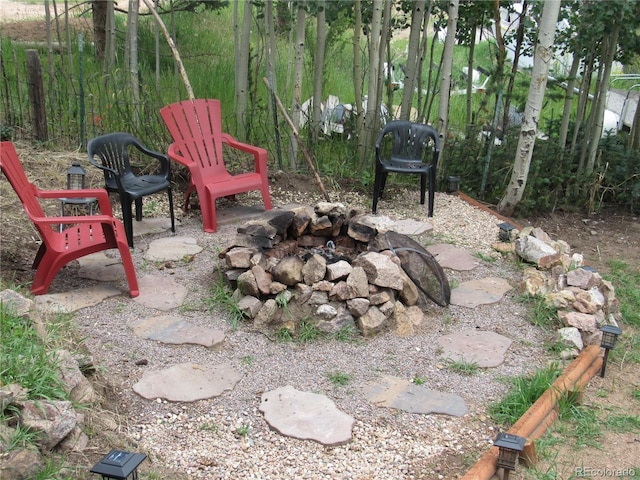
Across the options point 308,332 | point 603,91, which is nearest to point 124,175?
point 308,332

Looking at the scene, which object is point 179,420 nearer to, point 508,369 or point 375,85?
point 508,369

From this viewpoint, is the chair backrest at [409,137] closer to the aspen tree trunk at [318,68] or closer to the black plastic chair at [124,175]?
the aspen tree trunk at [318,68]

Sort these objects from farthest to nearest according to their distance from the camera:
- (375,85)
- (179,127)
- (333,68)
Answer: (333,68) < (375,85) < (179,127)

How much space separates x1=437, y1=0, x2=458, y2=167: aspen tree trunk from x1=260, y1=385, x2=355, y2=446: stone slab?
3.50 meters

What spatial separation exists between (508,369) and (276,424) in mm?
1228

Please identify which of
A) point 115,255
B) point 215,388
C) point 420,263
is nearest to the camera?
point 215,388

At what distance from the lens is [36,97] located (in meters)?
5.38

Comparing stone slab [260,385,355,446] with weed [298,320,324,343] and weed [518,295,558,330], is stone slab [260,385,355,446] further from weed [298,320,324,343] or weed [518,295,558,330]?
weed [518,295,558,330]

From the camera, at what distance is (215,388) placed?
2.86 meters

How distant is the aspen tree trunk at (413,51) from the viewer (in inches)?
219

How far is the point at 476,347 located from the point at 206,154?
2603 millimetres

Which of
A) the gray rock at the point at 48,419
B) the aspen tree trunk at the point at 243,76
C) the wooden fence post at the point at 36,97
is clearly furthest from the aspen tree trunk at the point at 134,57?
the gray rock at the point at 48,419

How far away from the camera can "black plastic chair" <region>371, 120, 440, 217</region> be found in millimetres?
5102

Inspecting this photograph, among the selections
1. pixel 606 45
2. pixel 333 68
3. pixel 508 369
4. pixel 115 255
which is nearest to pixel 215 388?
pixel 508 369
